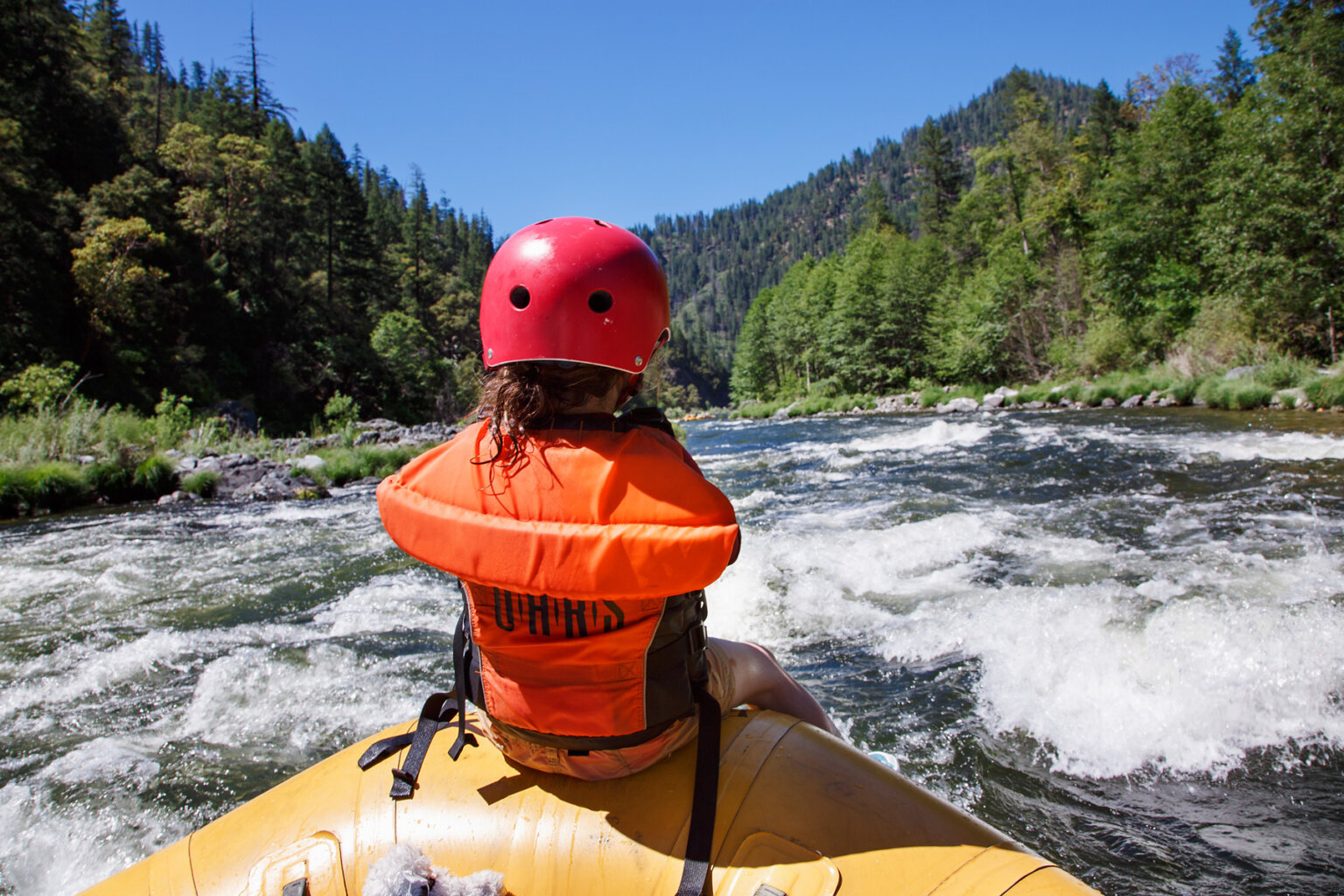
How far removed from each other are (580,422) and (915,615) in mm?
3544

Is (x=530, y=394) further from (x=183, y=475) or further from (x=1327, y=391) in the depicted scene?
(x=1327, y=391)

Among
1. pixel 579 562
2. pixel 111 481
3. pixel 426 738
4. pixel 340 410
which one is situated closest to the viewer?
pixel 579 562

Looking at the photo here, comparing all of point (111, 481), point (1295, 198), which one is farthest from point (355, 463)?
point (1295, 198)

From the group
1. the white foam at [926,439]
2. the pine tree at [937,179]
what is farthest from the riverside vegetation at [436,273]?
the white foam at [926,439]

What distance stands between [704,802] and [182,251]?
119 ft

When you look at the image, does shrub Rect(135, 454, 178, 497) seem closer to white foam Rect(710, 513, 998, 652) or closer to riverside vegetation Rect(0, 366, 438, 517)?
riverside vegetation Rect(0, 366, 438, 517)

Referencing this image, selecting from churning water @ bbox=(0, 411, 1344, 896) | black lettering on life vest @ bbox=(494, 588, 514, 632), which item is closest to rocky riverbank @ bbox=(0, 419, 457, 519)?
churning water @ bbox=(0, 411, 1344, 896)

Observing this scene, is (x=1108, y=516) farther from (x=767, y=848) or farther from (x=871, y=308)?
(x=871, y=308)

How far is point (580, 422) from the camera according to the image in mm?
1537

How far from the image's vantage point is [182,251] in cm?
2989

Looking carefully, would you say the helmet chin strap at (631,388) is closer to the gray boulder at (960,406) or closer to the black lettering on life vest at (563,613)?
the black lettering on life vest at (563,613)

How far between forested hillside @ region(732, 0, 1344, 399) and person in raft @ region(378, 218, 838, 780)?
71.7 feet

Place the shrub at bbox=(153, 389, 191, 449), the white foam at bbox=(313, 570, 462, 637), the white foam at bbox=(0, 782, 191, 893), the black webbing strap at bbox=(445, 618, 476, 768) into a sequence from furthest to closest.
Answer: the shrub at bbox=(153, 389, 191, 449) < the white foam at bbox=(313, 570, 462, 637) < the white foam at bbox=(0, 782, 191, 893) < the black webbing strap at bbox=(445, 618, 476, 768)

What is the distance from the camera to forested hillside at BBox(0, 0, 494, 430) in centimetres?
2369
